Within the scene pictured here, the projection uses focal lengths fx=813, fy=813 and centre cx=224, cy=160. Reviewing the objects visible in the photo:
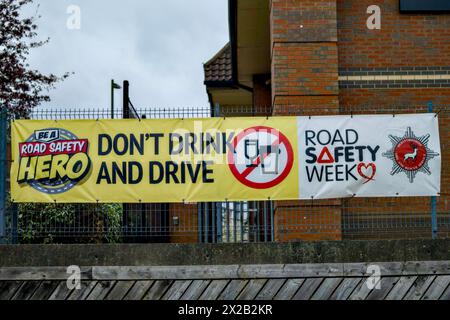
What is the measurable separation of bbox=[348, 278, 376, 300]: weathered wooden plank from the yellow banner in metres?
1.54

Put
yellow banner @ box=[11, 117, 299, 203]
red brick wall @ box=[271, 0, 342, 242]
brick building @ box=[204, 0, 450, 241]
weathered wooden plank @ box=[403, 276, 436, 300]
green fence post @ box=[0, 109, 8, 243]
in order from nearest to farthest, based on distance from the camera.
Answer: weathered wooden plank @ box=[403, 276, 436, 300]
green fence post @ box=[0, 109, 8, 243]
yellow banner @ box=[11, 117, 299, 203]
brick building @ box=[204, 0, 450, 241]
red brick wall @ box=[271, 0, 342, 242]

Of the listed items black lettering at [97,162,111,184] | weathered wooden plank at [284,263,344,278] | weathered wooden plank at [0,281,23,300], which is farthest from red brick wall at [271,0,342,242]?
weathered wooden plank at [0,281,23,300]

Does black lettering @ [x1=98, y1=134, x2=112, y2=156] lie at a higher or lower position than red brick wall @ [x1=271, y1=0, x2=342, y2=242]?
lower

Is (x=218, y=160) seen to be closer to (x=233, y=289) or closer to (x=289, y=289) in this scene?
(x=233, y=289)

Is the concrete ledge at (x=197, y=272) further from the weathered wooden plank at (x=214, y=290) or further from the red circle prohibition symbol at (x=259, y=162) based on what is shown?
the red circle prohibition symbol at (x=259, y=162)

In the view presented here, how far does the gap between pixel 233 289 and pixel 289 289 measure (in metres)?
0.67

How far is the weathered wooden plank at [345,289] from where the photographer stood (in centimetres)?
971

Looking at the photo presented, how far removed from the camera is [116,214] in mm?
11539

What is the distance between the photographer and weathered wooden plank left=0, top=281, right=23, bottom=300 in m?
9.73

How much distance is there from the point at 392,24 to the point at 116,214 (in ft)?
17.9

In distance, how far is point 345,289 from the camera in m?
9.72

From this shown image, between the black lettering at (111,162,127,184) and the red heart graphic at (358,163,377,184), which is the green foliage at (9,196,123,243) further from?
the red heart graphic at (358,163,377,184)

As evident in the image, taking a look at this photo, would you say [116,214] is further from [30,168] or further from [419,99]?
[419,99]

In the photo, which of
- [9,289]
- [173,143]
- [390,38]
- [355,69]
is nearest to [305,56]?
[355,69]
